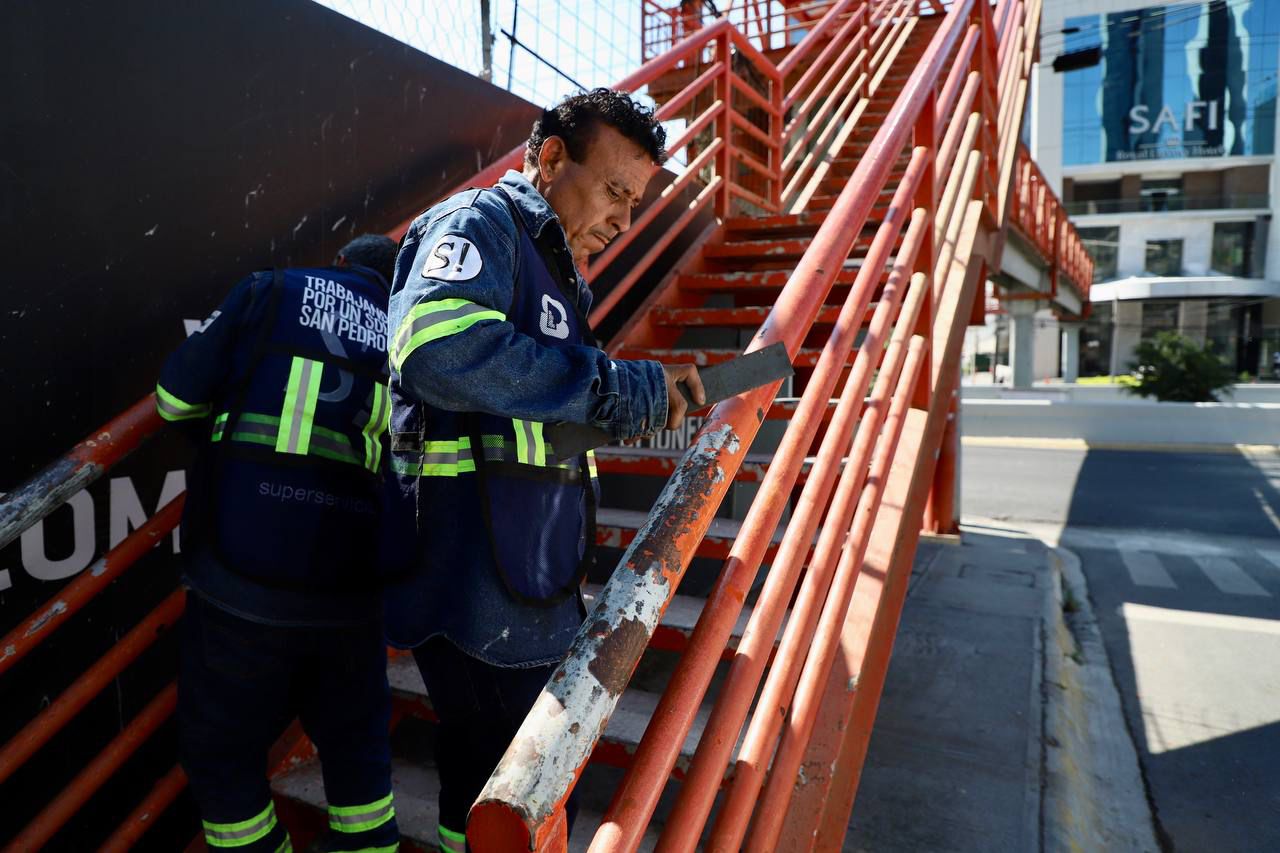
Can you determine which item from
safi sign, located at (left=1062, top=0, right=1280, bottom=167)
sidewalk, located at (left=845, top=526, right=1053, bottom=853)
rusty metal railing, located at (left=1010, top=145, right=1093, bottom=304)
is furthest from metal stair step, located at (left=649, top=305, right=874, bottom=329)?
safi sign, located at (left=1062, top=0, right=1280, bottom=167)

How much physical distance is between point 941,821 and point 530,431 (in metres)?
2.25

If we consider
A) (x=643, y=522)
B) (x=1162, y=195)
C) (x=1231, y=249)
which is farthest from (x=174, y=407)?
(x=1162, y=195)

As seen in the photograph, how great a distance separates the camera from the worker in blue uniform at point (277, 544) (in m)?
1.62

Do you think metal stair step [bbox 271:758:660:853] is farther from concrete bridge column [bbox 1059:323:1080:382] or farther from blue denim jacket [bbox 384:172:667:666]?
concrete bridge column [bbox 1059:323:1080:382]

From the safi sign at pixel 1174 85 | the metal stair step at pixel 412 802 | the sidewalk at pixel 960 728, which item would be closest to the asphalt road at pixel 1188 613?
the sidewalk at pixel 960 728

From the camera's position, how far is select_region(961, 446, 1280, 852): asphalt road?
3125mm

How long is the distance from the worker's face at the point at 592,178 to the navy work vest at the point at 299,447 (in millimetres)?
599

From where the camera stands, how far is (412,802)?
2.22 metres

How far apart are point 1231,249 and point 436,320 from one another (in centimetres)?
4533

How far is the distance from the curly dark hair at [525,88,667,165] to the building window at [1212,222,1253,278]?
4434 centimetres

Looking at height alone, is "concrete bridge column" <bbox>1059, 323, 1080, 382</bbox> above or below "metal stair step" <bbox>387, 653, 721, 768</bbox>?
above

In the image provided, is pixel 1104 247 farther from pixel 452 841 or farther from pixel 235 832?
pixel 235 832

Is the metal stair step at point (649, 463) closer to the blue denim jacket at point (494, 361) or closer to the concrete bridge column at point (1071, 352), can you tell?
the blue denim jacket at point (494, 361)

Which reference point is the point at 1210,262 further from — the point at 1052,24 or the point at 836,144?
the point at 836,144
